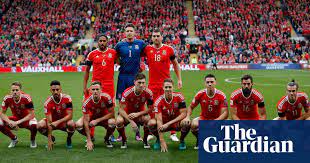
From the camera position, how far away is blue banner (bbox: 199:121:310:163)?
13.5 feet

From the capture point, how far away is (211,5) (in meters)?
41.5

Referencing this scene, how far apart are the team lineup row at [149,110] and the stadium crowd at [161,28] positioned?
2683cm

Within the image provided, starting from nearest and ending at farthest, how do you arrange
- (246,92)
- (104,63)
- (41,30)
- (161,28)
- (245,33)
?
(246,92), (104,63), (245,33), (161,28), (41,30)

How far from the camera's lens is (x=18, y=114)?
25.8ft

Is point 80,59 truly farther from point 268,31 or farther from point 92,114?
point 92,114

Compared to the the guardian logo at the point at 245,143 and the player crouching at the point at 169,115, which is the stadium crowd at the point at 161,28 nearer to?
the player crouching at the point at 169,115

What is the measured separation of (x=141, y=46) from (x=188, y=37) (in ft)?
99.1

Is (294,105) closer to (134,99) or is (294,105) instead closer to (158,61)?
(158,61)

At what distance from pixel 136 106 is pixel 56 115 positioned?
152cm

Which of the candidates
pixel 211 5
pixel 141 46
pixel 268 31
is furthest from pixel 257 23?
pixel 141 46

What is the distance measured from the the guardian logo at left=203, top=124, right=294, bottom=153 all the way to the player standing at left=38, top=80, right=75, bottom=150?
3967 mm

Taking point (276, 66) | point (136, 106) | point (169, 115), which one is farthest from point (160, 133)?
point (276, 66)

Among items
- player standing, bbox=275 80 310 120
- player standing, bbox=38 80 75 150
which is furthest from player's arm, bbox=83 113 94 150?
player standing, bbox=275 80 310 120

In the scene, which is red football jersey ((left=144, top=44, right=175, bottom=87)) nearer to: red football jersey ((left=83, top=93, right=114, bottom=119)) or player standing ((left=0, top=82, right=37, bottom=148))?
red football jersey ((left=83, top=93, right=114, bottom=119))
